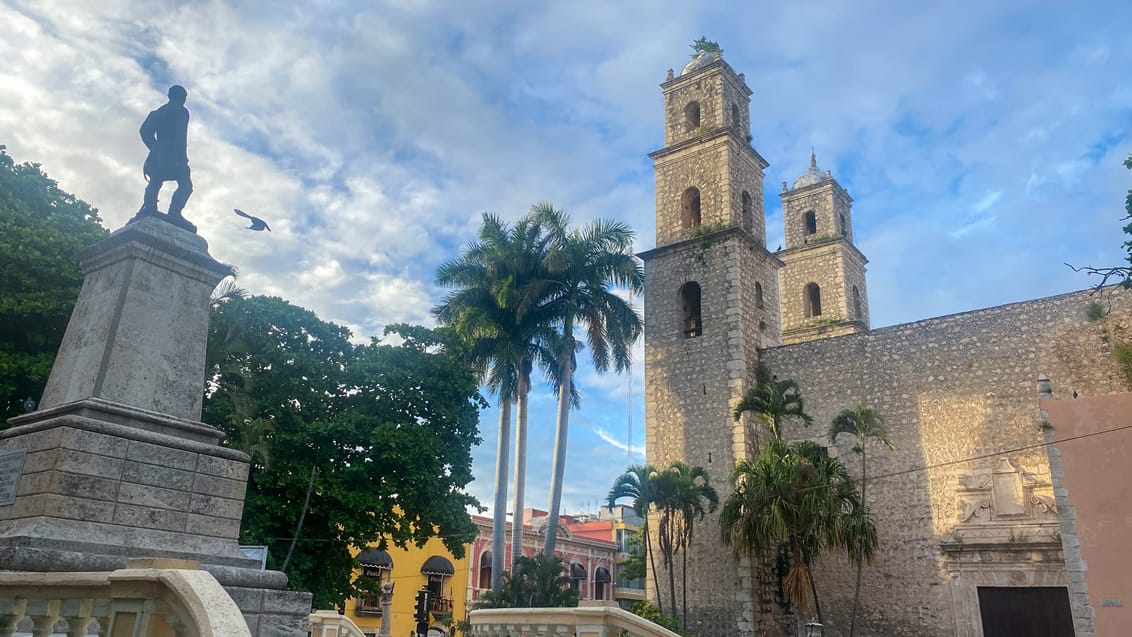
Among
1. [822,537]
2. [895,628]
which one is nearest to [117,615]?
[822,537]

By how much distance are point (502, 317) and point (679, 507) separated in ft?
21.4

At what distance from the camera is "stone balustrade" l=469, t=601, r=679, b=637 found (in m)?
6.45

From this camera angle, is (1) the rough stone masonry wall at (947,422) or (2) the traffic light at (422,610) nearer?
(1) the rough stone masonry wall at (947,422)

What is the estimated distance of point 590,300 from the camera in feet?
68.6

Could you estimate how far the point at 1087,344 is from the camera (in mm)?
16297

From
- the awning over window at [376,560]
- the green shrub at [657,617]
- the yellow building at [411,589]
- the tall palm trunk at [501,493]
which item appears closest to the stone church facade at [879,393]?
the green shrub at [657,617]

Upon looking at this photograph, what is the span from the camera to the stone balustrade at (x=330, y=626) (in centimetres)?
1023

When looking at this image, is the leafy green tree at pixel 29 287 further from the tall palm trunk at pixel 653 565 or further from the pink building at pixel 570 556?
the pink building at pixel 570 556

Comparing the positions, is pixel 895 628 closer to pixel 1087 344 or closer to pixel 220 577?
pixel 1087 344

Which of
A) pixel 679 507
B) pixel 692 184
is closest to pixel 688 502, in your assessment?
pixel 679 507

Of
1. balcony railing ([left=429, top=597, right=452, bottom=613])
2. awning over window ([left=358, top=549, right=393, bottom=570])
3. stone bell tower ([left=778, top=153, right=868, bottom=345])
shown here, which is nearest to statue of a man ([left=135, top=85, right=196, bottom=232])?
awning over window ([left=358, top=549, right=393, bottom=570])

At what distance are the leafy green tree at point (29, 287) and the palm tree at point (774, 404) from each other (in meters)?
13.4

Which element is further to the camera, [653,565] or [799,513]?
[653,565]

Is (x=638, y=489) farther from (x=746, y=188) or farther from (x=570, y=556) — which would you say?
(x=570, y=556)
